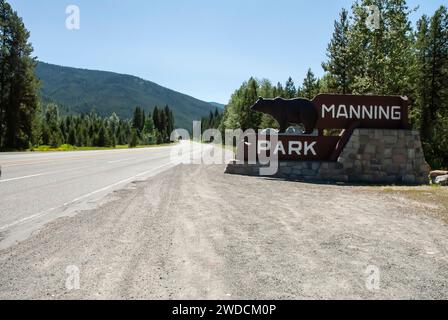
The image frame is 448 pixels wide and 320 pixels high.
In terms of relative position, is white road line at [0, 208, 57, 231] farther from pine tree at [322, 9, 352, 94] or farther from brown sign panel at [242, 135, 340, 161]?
pine tree at [322, 9, 352, 94]

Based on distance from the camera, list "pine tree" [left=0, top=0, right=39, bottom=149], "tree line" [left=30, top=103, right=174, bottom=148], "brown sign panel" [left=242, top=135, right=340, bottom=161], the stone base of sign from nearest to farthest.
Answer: the stone base of sign → "brown sign panel" [left=242, top=135, right=340, bottom=161] → "pine tree" [left=0, top=0, right=39, bottom=149] → "tree line" [left=30, top=103, right=174, bottom=148]

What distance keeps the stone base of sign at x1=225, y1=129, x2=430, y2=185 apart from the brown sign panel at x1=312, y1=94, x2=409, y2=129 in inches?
23.9

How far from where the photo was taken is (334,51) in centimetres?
4738

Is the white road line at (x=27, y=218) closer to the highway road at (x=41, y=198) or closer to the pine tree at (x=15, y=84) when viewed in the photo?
the highway road at (x=41, y=198)

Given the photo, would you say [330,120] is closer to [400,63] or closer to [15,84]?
[400,63]

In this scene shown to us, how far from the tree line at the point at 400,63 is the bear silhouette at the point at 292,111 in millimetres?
17072

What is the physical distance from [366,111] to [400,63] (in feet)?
59.8

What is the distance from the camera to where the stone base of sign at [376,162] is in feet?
50.1

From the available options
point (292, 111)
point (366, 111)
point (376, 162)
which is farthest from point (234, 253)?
point (366, 111)

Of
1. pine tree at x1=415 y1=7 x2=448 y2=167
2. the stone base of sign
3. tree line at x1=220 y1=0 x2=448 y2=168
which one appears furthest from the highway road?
pine tree at x1=415 y1=7 x2=448 y2=167

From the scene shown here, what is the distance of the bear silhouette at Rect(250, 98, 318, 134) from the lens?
53.2 feet

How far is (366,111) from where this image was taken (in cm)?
1600
